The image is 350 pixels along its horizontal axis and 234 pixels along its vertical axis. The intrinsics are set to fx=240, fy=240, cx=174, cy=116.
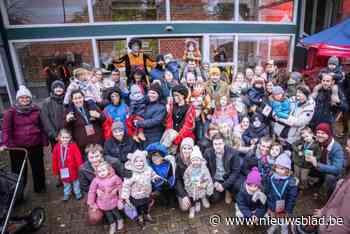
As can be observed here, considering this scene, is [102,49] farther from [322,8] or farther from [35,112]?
[322,8]

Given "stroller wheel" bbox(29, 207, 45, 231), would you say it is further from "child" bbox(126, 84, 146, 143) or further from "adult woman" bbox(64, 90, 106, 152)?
"child" bbox(126, 84, 146, 143)

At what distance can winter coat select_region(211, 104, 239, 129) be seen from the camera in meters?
4.04

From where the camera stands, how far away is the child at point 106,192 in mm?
2959

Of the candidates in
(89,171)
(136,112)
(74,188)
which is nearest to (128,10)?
(136,112)

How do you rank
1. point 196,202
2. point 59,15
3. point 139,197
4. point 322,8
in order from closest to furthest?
point 139,197
point 196,202
point 59,15
point 322,8

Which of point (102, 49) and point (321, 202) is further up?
point (102, 49)

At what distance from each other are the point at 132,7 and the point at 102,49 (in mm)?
1674

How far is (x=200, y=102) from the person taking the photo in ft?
13.2

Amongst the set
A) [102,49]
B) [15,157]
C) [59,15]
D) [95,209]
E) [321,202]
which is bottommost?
[321,202]

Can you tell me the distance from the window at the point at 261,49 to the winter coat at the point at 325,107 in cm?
483

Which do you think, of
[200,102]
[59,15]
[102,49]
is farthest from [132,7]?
[200,102]

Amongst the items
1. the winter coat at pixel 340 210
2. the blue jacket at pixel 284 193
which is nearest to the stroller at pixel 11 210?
the blue jacket at pixel 284 193

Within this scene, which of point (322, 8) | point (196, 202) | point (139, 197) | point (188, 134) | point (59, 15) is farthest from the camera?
point (322, 8)

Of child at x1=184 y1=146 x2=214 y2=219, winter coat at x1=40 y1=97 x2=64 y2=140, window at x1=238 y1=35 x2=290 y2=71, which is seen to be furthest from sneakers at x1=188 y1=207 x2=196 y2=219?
window at x1=238 y1=35 x2=290 y2=71
